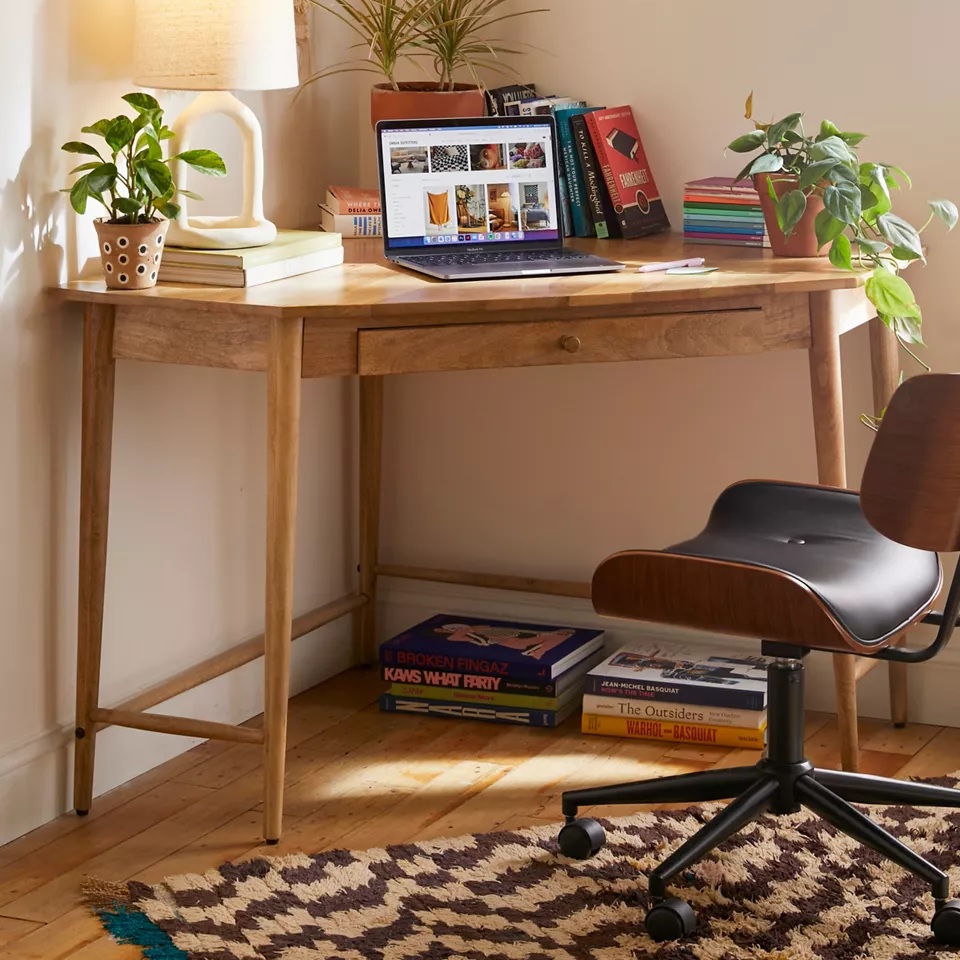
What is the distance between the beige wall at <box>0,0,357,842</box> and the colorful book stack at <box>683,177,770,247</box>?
718 millimetres

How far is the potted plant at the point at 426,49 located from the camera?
271cm

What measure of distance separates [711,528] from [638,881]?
50 cm

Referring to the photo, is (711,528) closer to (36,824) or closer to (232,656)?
(232,656)

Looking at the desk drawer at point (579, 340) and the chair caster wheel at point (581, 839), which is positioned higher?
the desk drawer at point (579, 340)

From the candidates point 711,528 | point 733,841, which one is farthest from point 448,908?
point 711,528

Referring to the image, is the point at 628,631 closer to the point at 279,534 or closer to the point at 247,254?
the point at 279,534

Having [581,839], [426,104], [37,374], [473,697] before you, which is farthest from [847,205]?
[37,374]

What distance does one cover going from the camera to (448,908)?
2055mm

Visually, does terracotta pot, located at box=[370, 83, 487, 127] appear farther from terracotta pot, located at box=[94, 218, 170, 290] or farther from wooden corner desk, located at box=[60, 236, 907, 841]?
terracotta pot, located at box=[94, 218, 170, 290]

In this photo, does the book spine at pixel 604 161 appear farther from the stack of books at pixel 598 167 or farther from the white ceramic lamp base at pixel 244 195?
the white ceramic lamp base at pixel 244 195

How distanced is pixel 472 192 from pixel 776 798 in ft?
3.60

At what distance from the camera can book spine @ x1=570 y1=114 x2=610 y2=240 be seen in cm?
273

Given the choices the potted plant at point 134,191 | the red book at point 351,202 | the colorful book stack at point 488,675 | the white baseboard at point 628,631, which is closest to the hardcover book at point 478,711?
the colorful book stack at point 488,675

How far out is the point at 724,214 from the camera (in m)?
2.67
